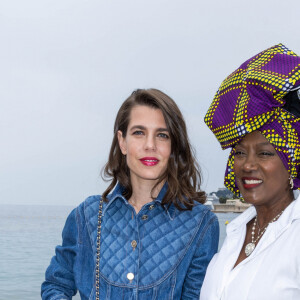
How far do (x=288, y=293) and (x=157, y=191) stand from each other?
131 cm

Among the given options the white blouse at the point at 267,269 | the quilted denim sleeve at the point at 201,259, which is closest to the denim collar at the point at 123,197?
the quilted denim sleeve at the point at 201,259

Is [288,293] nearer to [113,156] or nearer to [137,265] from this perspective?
[137,265]

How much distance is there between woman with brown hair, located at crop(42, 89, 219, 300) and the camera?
10.8ft

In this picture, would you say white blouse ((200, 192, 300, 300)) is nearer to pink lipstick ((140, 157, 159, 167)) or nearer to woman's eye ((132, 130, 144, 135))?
pink lipstick ((140, 157, 159, 167))

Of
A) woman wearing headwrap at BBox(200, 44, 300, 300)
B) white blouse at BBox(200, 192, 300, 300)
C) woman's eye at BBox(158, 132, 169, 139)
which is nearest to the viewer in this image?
white blouse at BBox(200, 192, 300, 300)

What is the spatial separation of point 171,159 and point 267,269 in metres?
1.17

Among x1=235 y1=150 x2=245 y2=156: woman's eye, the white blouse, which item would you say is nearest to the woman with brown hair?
the white blouse


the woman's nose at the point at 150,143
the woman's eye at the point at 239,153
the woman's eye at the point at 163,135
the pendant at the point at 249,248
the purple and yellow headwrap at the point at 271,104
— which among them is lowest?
the pendant at the point at 249,248

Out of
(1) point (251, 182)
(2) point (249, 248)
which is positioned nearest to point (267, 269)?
(2) point (249, 248)

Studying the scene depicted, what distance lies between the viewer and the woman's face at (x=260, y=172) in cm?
266

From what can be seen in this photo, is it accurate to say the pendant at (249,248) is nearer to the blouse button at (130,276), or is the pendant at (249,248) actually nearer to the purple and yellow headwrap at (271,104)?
the purple and yellow headwrap at (271,104)

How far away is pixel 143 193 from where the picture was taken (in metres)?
3.53

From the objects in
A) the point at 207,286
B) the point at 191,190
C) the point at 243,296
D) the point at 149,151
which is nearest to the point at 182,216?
the point at 191,190

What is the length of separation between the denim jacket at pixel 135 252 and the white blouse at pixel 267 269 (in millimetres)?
400
